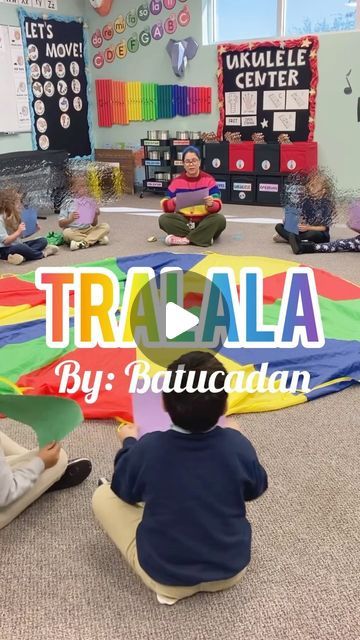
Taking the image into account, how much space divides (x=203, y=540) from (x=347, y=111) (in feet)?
17.8

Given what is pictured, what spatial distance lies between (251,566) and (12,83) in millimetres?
5913

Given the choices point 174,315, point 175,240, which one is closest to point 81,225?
point 175,240

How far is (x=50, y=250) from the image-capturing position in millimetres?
4344

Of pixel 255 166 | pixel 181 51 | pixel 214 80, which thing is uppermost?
pixel 181 51

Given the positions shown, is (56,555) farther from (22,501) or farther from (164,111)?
(164,111)

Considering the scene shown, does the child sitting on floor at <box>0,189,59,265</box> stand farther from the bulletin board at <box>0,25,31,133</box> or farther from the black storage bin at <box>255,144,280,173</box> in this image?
the black storage bin at <box>255,144,280,173</box>

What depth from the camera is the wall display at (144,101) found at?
650 cm

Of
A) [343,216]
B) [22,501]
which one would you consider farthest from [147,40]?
[22,501]

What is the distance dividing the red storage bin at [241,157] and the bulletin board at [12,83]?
7.62 ft

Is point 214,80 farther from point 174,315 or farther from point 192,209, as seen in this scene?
point 174,315

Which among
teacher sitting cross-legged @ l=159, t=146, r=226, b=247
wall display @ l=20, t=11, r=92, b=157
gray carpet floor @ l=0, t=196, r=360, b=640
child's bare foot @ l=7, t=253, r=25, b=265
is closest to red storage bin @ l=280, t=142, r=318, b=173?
teacher sitting cross-legged @ l=159, t=146, r=226, b=247

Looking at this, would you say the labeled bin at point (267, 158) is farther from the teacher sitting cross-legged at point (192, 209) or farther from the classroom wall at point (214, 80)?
the teacher sitting cross-legged at point (192, 209)

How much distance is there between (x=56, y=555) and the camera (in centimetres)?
153

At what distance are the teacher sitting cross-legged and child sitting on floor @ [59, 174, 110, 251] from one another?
0.52 metres
